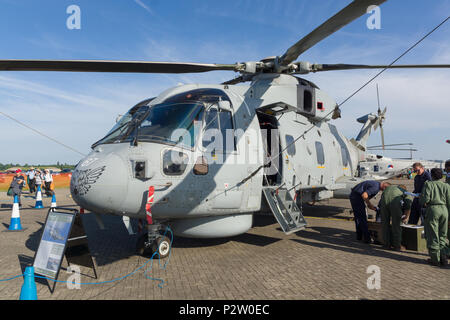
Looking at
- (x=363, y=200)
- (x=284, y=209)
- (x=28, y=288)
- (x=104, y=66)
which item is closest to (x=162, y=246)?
(x=284, y=209)

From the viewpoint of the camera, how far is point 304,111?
8820 mm

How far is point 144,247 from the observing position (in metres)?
6.24

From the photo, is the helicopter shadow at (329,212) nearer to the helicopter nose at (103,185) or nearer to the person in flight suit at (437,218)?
the person in flight suit at (437,218)

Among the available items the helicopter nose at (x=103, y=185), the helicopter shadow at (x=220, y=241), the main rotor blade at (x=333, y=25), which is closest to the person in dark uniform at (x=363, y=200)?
the helicopter shadow at (x=220, y=241)

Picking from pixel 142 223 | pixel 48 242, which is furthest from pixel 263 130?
pixel 48 242

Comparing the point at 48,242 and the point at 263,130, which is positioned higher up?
the point at 263,130

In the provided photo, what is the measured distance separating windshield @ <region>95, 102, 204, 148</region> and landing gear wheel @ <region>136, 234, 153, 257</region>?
203 cm

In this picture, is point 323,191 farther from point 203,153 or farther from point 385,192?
point 203,153

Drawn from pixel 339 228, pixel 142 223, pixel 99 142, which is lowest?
pixel 339 228

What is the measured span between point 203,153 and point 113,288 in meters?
2.71

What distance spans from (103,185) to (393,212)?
5.81 m

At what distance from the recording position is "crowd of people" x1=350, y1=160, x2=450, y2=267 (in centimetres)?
572

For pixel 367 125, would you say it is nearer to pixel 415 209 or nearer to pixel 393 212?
pixel 415 209

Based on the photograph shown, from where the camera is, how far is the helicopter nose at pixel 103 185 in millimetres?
5113
